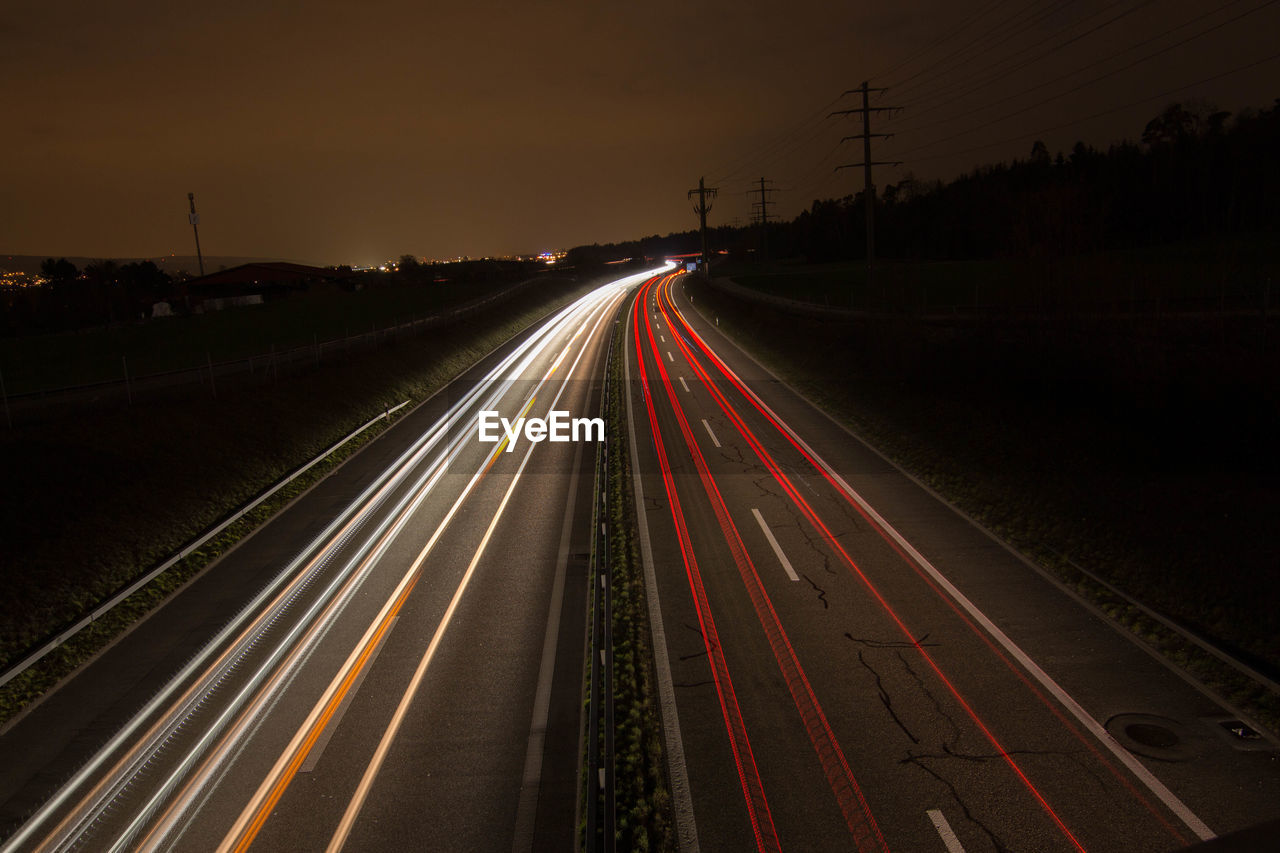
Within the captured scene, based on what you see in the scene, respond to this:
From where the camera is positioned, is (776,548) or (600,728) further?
(776,548)

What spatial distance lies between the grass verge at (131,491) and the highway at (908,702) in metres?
9.62

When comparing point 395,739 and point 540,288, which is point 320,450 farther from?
point 540,288

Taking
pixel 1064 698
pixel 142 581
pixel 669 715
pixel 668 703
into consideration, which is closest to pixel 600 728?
pixel 669 715

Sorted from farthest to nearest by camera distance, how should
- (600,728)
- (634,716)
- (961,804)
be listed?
(634,716)
(600,728)
(961,804)

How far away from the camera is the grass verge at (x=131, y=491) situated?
1152cm

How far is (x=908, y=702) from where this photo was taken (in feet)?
29.5

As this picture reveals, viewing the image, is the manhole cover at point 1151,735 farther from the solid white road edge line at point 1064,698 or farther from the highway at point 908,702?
the solid white road edge line at point 1064,698

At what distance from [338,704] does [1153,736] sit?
10.5 metres

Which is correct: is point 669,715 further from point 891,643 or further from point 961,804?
point 891,643

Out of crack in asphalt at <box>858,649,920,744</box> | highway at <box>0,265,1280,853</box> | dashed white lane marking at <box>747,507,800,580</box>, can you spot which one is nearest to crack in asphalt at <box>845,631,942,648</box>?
highway at <box>0,265,1280,853</box>

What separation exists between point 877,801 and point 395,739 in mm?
5909

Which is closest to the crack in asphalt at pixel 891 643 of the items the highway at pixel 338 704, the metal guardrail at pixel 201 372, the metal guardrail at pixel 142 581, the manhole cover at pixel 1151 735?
the manhole cover at pixel 1151 735

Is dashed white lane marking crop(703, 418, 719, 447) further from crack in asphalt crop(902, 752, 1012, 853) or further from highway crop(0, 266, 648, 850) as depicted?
crack in asphalt crop(902, 752, 1012, 853)

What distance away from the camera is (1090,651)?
32.3ft
